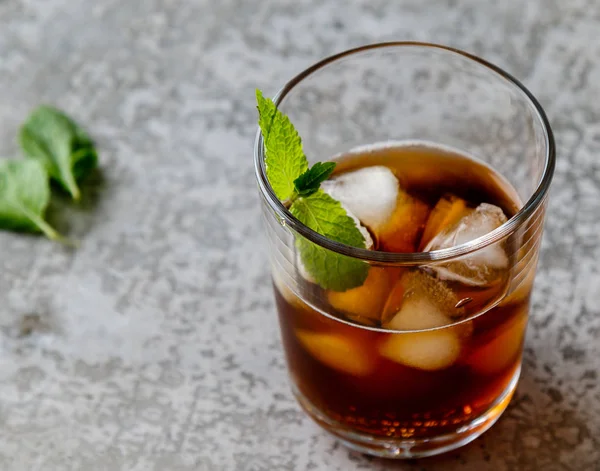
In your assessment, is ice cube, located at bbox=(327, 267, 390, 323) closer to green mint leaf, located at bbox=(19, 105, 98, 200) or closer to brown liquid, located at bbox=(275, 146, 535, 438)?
brown liquid, located at bbox=(275, 146, 535, 438)

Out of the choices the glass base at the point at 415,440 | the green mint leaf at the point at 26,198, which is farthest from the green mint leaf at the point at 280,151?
the green mint leaf at the point at 26,198

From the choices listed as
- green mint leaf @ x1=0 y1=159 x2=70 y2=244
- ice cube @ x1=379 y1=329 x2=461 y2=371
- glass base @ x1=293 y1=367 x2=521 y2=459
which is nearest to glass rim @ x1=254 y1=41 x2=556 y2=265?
ice cube @ x1=379 y1=329 x2=461 y2=371

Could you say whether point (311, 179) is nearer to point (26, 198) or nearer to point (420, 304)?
point (420, 304)

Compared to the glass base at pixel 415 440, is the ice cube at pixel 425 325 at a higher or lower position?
higher

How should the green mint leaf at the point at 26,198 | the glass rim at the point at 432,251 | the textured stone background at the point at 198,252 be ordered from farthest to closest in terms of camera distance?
1. the green mint leaf at the point at 26,198
2. the textured stone background at the point at 198,252
3. the glass rim at the point at 432,251

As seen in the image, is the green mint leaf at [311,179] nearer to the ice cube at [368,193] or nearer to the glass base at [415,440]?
the ice cube at [368,193]

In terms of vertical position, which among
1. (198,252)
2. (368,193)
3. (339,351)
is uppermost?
(368,193)

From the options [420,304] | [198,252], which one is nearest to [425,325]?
[420,304]
